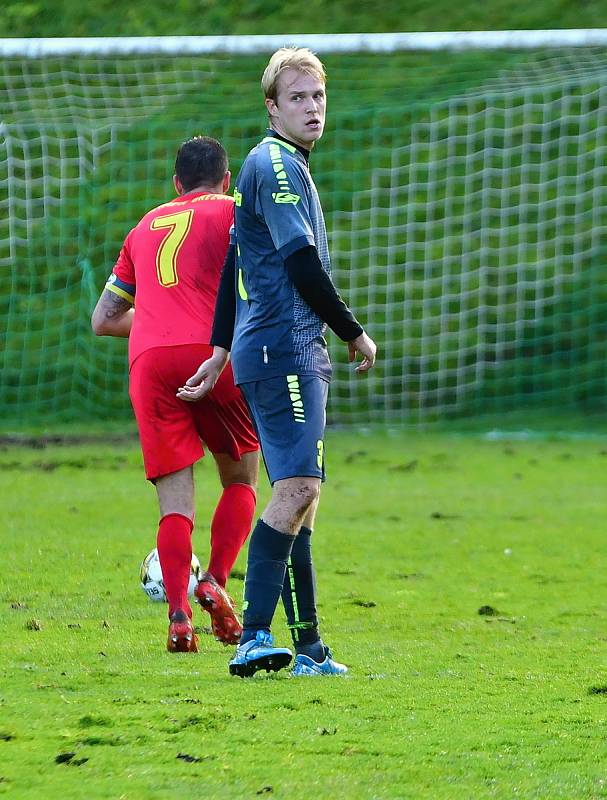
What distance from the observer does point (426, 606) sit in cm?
589

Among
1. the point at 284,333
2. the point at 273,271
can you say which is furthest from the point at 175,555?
the point at 273,271

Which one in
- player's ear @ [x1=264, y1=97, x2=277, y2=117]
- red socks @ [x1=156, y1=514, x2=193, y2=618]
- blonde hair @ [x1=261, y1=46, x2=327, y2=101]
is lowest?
red socks @ [x1=156, y1=514, x2=193, y2=618]

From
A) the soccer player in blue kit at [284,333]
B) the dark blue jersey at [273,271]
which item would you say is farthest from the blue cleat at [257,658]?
the dark blue jersey at [273,271]

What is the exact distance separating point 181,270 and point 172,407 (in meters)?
0.49

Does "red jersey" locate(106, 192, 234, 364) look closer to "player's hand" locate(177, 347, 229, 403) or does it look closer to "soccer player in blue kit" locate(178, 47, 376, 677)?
"player's hand" locate(177, 347, 229, 403)

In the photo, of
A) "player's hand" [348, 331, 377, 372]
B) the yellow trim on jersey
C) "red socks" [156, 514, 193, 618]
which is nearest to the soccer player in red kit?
"red socks" [156, 514, 193, 618]

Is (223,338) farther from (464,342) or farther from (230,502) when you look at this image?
(464,342)

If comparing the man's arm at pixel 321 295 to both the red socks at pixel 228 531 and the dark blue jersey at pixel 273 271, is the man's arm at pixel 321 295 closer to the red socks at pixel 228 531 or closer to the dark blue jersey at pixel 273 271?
the dark blue jersey at pixel 273 271

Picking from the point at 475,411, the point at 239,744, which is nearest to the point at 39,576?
the point at 239,744

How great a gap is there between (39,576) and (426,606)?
171cm

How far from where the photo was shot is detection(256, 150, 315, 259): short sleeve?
4.24 meters

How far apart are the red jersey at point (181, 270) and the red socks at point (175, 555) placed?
0.62 meters

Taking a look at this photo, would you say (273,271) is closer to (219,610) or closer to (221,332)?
(221,332)

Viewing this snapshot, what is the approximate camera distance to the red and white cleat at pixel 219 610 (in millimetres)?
4953
